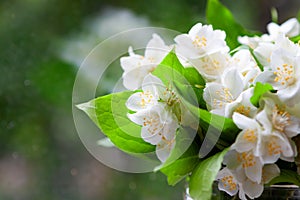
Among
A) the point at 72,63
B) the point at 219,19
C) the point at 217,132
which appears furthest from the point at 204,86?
the point at 72,63

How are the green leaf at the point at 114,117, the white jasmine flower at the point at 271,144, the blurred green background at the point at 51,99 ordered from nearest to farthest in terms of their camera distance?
1. the white jasmine flower at the point at 271,144
2. the green leaf at the point at 114,117
3. the blurred green background at the point at 51,99

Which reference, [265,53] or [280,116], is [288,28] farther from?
[280,116]

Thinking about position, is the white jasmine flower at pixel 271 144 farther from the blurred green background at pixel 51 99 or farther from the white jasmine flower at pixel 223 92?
the blurred green background at pixel 51 99

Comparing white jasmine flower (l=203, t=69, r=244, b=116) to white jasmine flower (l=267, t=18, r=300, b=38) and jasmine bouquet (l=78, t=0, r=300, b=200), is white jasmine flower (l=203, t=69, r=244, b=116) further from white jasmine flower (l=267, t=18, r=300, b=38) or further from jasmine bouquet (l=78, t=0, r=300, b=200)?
white jasmine flower (l=267, t=18, r=300, b=38)

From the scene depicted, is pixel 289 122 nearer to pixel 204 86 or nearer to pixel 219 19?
pixel 204 86

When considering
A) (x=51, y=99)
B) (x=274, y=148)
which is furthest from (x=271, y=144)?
(x=51, y=99)

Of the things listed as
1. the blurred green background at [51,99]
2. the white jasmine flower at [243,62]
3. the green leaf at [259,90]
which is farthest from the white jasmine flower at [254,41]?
the blurred green background at [51,99]
